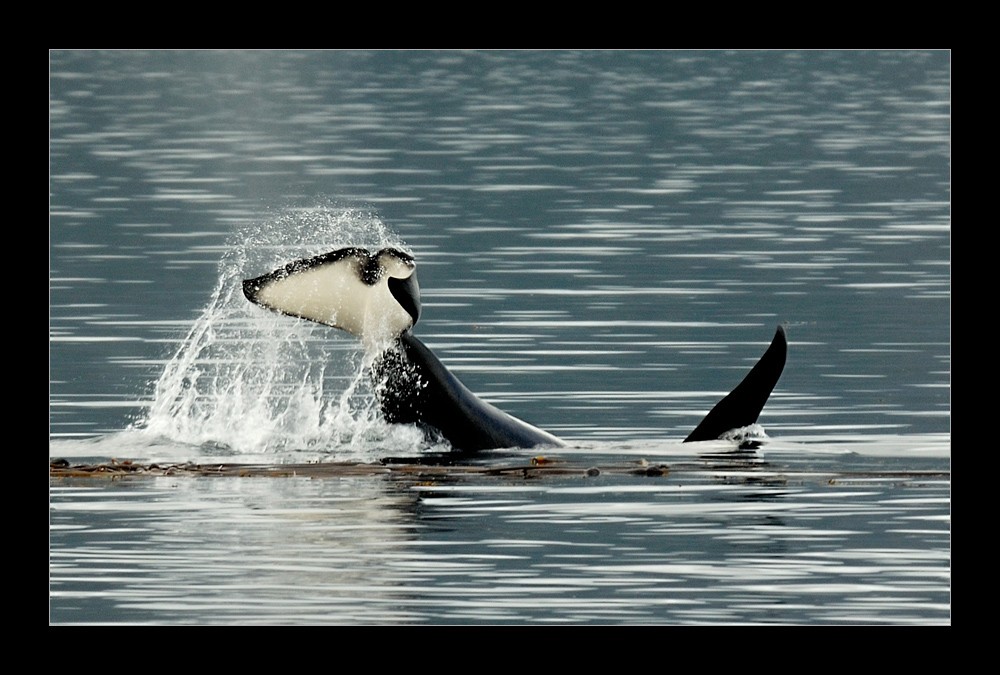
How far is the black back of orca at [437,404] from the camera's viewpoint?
19688mm

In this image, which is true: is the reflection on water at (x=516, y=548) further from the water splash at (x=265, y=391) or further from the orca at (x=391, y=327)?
the water splash at (x=265, y=391)

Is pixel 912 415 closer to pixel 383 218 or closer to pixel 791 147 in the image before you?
pixel 383 218

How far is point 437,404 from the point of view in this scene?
19.8 meters

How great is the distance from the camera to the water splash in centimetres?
2019

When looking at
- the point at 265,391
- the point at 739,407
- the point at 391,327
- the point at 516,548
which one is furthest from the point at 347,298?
the point at 516,548

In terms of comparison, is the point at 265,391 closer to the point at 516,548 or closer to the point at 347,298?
the point at 347,298

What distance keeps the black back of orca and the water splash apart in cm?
21

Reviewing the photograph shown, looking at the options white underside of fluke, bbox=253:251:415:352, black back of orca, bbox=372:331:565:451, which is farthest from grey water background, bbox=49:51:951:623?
white underside of fluke, bbox=253:251:415:352

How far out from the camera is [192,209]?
3916 cm

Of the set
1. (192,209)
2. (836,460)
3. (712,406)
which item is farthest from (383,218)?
(836,460)

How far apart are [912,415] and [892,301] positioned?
25.3 feet

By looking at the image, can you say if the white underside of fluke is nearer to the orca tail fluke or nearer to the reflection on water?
the reflection on water

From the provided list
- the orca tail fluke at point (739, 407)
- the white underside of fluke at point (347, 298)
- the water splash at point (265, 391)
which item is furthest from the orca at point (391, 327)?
the orca tail fluke at point (739, 407)

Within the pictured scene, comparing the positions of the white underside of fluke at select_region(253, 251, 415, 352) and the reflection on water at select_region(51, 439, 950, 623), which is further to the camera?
the white underside of fluke at select_region(253, 251, 415, 352)
